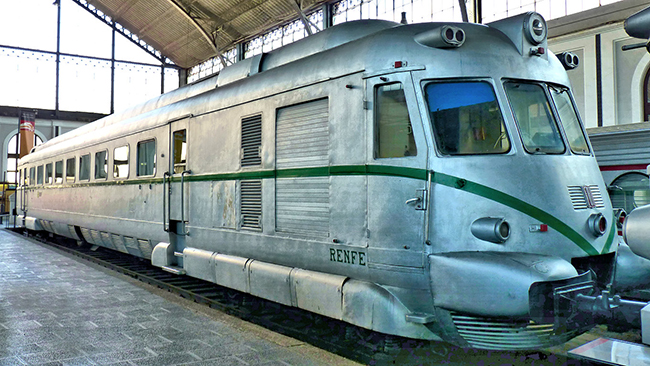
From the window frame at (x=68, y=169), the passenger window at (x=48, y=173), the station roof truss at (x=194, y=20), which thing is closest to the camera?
the window frame at (x=68, y=169)

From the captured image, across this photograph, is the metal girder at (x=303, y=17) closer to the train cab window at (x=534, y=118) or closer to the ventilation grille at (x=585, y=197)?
the train cab window at (x=534, y=118)

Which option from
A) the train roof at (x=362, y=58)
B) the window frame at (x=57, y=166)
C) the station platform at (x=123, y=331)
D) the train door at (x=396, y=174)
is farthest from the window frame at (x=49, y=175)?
the train door at (x=396, y=174)

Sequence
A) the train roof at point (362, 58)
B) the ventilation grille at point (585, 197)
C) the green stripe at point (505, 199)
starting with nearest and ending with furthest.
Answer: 1. the green stripe at point (505, 199)
2. the ventilation grille at point (585, 197)
3. the train roof at point (362, 58)

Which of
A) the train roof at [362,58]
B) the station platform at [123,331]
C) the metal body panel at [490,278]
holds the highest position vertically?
the train roof at [362,58]

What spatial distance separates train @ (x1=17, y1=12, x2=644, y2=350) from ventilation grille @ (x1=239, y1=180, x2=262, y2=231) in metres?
0.03

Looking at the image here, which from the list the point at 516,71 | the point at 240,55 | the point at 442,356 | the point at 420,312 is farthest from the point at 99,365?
the point at 240,55

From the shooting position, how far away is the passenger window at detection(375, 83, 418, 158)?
16.9 ft

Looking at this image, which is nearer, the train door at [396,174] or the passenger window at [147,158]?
the train door at [396,174]

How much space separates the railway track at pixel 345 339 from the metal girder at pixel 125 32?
3074 centimetres

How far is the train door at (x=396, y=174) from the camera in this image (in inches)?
195

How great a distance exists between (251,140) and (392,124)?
2429 millimetres

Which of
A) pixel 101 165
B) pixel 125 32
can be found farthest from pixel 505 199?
pixel 125 32

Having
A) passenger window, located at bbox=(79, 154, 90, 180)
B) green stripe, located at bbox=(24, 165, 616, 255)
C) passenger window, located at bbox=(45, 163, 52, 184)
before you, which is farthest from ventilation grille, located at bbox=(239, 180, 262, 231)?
passenger window, located at bbox=(45, 163, 52, 184)

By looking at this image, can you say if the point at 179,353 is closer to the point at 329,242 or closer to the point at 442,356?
the point at 329,242
